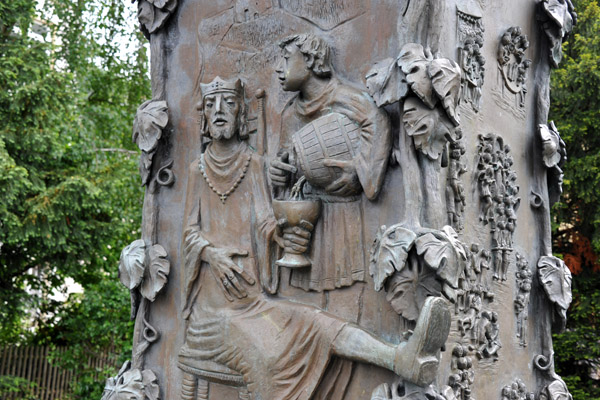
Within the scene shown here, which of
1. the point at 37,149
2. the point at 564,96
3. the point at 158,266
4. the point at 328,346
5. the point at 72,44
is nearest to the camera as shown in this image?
the point at 328,346

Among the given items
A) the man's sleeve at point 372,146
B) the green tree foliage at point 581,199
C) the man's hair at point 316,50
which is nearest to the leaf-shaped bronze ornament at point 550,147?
the man's sleeve at point 372,146

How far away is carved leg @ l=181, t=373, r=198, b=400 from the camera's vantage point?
4.77 m

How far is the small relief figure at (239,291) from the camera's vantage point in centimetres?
429

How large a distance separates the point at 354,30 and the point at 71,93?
9335mm

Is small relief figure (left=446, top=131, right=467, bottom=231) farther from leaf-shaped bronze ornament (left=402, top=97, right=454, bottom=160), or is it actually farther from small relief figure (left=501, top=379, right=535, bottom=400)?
small relief figure (left=501, top=379, right=535, bottom=400)

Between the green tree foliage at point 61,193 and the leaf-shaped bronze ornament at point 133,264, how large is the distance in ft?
22.5

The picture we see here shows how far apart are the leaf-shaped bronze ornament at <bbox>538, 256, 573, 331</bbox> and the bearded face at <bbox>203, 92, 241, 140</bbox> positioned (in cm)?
207

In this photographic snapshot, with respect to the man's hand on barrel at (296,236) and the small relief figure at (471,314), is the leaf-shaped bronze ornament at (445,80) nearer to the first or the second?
the man's hand on barrel at (296,236)

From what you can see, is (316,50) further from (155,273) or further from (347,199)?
(155,273)

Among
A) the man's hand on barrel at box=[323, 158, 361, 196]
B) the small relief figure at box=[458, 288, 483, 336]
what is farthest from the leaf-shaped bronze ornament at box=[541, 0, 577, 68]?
the man's hand on barrel at box=[323, 158, 361, 196]

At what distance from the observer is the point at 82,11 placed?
15141 mm

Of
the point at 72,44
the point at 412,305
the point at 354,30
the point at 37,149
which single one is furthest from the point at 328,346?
the point at 72,44

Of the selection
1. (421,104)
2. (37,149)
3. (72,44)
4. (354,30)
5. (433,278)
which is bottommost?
(433,278)

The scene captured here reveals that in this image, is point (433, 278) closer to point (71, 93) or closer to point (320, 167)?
point (320, 167)
